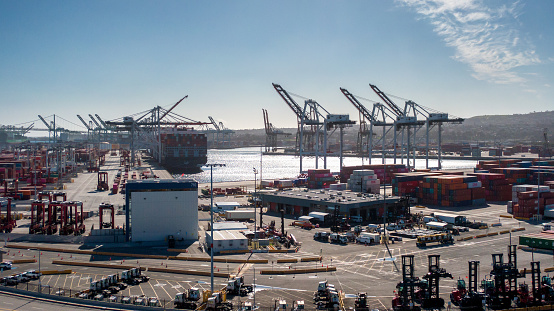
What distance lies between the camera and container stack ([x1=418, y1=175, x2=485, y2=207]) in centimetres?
6400

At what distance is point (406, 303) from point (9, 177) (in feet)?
327

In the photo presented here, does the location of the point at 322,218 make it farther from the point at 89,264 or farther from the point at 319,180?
the point at 319,180

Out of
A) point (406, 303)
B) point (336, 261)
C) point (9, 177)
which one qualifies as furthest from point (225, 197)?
point (9, 177)

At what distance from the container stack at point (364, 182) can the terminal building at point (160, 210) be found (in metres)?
34.5

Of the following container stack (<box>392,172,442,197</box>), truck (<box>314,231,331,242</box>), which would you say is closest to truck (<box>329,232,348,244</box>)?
truck (<box>314,231,331,242</box>)

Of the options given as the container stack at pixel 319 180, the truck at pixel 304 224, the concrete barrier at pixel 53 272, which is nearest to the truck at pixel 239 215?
the truck at pixel 304 224

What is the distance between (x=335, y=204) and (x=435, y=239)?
46.6 feet

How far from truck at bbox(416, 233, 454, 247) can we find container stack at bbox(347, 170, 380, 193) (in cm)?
2804

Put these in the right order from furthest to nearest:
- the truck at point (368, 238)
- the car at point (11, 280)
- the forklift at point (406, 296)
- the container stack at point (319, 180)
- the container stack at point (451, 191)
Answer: the container stack at point (319, 180)
the container stack at point (451, 191)
the truck at point (368, 238)
the car at point (11, 280)
the forklift at point (406, 296)

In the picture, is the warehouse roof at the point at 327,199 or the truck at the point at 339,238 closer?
the truck at the point at 339,238

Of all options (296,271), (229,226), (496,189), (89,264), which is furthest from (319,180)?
(89,264)

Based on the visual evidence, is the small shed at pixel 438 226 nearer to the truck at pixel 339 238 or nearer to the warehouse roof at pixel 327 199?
the warehouse roof at pixel 327 199

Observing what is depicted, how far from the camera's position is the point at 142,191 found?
40312mm

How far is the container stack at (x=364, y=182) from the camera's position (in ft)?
232
